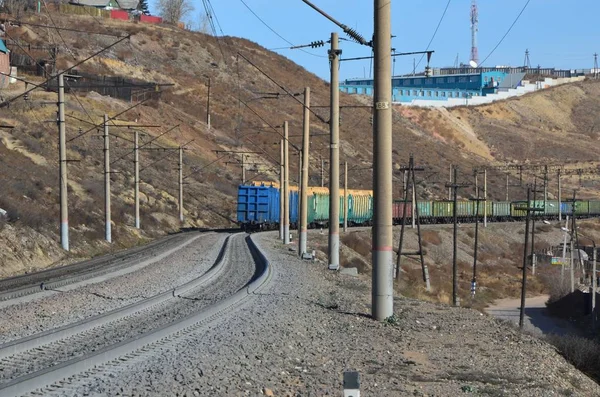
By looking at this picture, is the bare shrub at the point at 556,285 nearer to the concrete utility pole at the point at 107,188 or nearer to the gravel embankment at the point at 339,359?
the concrete utility pole at the point at 107,188

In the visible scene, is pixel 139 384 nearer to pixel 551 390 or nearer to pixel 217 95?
pixel 551 390

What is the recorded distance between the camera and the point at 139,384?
852 cm

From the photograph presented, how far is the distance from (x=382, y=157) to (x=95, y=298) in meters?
6.70

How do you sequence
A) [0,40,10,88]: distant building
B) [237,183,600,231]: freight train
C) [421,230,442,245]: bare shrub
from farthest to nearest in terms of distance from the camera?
[0,40,10,88]: distant building, [421,230,442,245]: bare shrub, [237,183,600,231]: freight train

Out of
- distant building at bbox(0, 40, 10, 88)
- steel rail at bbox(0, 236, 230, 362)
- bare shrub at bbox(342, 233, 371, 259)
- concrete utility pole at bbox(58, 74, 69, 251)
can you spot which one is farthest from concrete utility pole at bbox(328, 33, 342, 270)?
distant building at bbox(0, 40, 10, 88)

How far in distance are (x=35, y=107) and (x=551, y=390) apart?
238 feet

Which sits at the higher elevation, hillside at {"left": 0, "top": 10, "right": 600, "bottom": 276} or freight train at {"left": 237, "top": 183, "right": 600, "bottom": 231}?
hillside at {"left": 0, "top": 10, "right": 600, "bottom": 276}

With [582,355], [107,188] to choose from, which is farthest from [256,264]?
[107,188]

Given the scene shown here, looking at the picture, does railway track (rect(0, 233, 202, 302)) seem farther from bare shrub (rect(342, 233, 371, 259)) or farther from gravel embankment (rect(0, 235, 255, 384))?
bare shrub (rect(342, 233, 371, 259))

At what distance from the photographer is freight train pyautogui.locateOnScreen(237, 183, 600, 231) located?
6181cm

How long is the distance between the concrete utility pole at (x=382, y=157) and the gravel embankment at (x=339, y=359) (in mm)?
850

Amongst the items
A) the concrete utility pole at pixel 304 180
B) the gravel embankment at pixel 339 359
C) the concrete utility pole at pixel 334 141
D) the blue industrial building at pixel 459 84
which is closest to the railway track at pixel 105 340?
the gravel embankment at pixel 339 359

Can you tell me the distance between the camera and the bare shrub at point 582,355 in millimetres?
20641

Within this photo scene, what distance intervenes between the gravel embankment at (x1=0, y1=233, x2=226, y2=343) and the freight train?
24.7 metres
